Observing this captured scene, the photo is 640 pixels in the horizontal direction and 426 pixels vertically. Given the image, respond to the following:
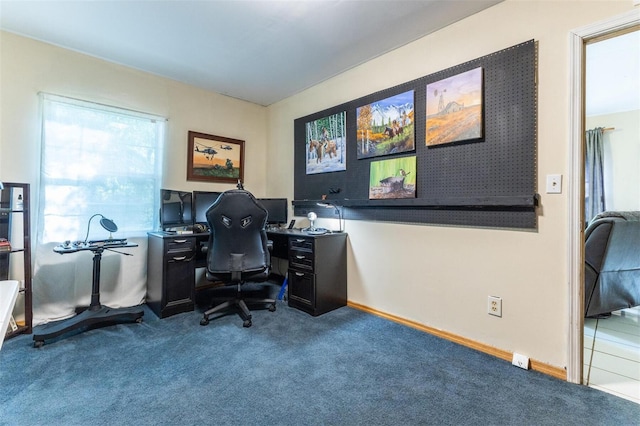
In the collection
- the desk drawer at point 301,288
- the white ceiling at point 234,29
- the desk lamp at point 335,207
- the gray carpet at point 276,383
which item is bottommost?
the gray carpet at point 276,383

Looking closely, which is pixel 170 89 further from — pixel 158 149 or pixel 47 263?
pixel 47 263

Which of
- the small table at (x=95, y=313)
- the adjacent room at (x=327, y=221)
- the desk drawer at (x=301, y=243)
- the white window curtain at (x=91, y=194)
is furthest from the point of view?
the desk drawer at (x=301, y=243)

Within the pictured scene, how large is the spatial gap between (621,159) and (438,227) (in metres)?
4.03

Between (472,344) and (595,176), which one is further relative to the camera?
(595,176)

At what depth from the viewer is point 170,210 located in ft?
9.63

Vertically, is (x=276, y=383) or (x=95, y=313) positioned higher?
(x=95, y=313)

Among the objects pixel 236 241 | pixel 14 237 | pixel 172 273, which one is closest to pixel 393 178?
pixel 236 241

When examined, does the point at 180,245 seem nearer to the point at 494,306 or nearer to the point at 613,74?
the point at 494,306

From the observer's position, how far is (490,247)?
2.02 m

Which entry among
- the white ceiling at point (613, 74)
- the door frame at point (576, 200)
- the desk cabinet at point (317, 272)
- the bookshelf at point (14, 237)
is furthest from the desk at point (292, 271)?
the white ceiling at point (613, 74)

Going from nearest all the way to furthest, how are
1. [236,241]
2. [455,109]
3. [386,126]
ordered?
[455,109], [236,241], [386,126]

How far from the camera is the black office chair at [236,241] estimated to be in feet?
7.89

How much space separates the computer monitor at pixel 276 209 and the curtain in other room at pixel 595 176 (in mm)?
4438

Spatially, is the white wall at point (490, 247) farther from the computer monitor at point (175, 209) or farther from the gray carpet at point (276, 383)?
the computer monitor at point (175, 209)
